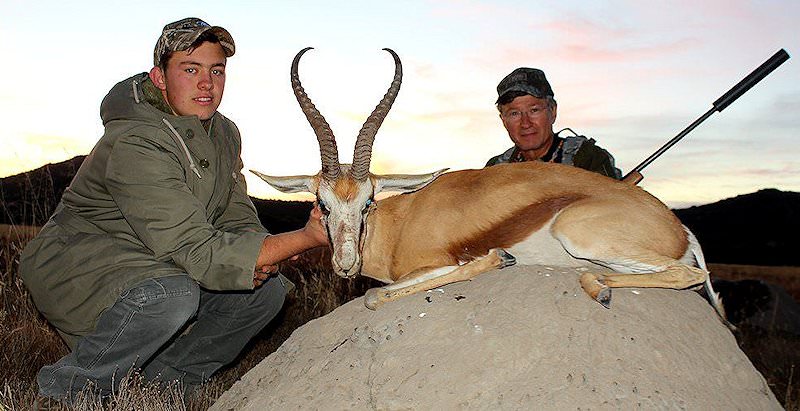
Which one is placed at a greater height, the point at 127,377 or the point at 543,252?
the point at 543,252

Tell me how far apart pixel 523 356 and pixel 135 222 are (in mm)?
2493

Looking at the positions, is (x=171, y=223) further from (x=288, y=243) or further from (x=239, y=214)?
(x=239, y=214)

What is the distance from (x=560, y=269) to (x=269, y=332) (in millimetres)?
4970

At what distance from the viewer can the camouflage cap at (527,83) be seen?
23.2 ft

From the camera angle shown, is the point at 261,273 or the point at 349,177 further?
the point at 349,177

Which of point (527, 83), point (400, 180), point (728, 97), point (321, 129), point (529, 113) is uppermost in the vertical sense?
point (728, 97)

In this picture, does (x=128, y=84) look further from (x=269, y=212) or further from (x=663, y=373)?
(x=269, y=212)

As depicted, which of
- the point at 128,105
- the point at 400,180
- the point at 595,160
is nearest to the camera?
the point at 128,105

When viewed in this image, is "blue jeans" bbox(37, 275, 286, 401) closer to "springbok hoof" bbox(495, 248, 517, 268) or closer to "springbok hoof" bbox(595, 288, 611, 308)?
"springbok hoof" bbox(495, 248, 517, 268)

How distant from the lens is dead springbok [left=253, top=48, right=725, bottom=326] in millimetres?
4312

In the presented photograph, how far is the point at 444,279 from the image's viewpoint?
430 centimetres

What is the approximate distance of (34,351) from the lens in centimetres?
673

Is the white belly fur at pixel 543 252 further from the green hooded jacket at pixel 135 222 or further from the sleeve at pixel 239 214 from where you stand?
the sleeve at pixel 239 214

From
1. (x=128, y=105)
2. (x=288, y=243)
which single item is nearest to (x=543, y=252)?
(x=288, y=243)
